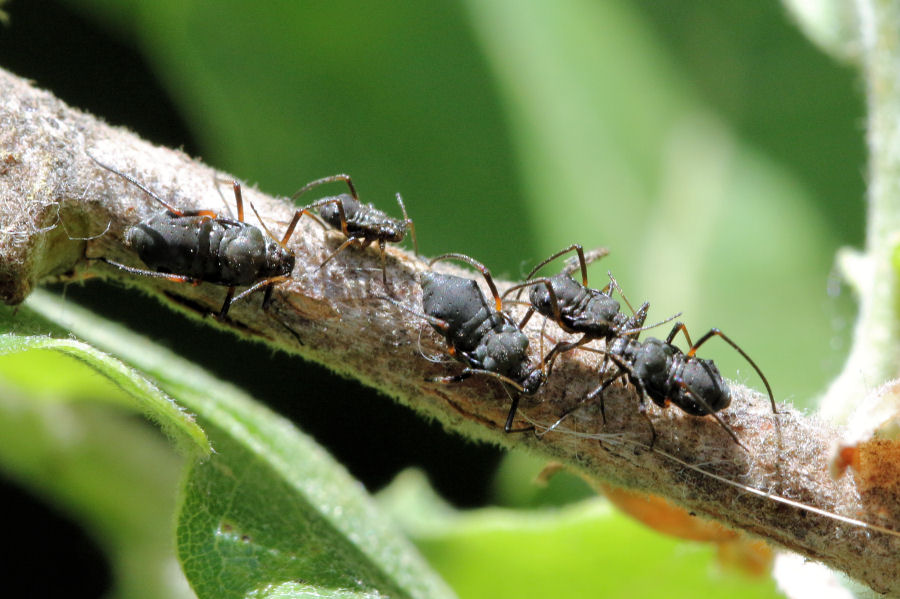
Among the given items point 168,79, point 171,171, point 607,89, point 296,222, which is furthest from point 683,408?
point 168,79

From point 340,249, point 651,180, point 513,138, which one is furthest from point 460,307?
point 651,180

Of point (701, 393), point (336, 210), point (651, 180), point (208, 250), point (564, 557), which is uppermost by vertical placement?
point (651, 180)

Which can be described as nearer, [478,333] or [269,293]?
[269,293]

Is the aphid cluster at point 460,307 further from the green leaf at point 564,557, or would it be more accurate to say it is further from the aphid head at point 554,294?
the green leaf at point 564,557

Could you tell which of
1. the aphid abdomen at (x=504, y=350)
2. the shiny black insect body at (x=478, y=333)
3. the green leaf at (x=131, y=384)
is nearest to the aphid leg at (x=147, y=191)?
the green leaf at (x=131, y=384)

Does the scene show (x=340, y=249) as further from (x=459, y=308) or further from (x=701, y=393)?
(x=701, y=393)

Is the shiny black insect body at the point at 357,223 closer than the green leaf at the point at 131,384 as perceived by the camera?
No
